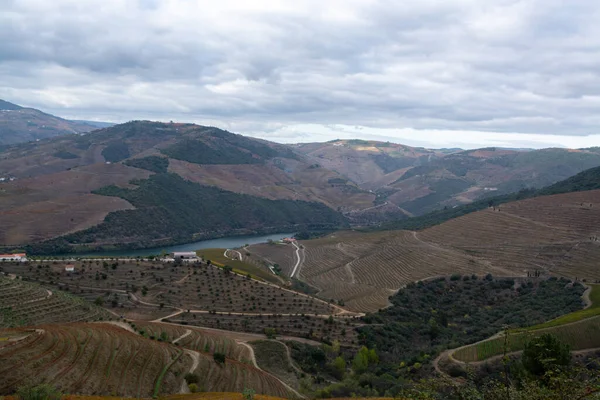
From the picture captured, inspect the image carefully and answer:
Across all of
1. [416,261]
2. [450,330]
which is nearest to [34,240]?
[416,261]

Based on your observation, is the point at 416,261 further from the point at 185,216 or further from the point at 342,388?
the point at 185,216

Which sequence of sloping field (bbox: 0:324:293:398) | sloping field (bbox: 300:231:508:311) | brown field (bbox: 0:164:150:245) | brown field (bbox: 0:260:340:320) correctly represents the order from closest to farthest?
sloping field (bbox: 0:324:293:398)
brown field (bbox: 0:260:340:320)
sloping field (bbox: 300:231:508:311)
brown field (bbox: 0:164:150:245)

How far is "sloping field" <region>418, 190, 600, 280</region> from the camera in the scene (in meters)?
81.4

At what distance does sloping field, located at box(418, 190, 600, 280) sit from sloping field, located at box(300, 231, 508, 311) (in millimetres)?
4241

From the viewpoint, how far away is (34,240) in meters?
132

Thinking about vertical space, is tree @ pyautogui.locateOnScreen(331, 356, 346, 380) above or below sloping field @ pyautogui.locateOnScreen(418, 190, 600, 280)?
below

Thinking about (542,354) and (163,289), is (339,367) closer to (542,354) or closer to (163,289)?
(542,354)

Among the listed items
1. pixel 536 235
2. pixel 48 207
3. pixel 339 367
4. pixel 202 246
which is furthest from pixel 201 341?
pixel 48 207

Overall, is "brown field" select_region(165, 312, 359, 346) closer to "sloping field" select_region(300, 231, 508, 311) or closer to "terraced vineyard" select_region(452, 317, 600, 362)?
"terraced vineyard" select_region(452, 317, 600, 362)

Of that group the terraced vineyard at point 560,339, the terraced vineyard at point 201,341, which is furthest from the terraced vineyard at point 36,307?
the terraced vineyard at point 560,339

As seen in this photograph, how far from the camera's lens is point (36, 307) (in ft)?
156

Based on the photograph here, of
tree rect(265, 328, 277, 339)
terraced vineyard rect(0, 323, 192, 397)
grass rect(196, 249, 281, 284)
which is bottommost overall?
grass rect(196, 249, 281, 284)

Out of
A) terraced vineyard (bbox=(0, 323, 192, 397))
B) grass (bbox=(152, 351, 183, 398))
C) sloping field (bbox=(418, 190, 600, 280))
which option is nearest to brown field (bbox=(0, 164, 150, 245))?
sloping field (bbox=(418, 190, 600, 280))

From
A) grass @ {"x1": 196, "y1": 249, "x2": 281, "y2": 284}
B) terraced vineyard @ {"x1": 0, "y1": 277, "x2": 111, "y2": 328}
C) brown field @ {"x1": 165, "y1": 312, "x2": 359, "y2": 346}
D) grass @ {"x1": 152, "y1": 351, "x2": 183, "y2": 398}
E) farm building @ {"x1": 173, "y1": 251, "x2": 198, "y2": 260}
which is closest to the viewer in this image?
grass @ {"x1": 152, "y1": 351, "x2": 183, "y2": 398}
